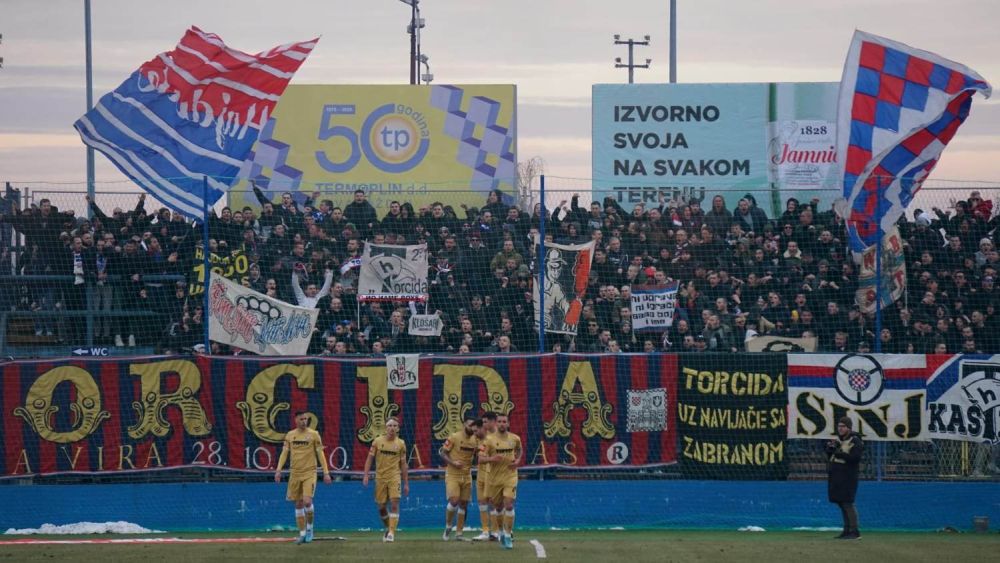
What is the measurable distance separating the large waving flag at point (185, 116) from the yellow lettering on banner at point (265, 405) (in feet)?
9.96

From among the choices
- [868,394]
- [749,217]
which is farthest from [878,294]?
[749,217]

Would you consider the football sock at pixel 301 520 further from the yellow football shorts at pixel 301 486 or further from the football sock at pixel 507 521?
the football sock at pixel 507 521

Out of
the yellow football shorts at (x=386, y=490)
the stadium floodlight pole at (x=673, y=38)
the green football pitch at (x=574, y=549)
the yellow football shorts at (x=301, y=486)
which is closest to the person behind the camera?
the green football pitch at (x=574, y=549)

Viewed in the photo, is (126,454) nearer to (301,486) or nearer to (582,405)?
(301,486)

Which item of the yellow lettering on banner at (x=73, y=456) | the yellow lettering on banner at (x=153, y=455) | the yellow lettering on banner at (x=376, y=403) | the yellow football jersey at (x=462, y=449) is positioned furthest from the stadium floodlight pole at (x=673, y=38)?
the yellow lettering on banner at (x=73, y=456)

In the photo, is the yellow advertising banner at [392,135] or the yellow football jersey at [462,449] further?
the yellow advertising banner at [392,135]

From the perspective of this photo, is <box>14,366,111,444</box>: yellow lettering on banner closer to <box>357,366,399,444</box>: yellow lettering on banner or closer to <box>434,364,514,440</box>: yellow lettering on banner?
<box>357,366,399,444</box>: yellow lettering on banner

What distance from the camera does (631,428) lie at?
68.0 ft

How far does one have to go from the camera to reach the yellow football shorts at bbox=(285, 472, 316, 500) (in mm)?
19078

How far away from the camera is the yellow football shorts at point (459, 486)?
63.7ft

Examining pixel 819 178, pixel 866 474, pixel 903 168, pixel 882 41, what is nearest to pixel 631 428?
pixel 866 474

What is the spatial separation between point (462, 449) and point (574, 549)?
2.84 metres

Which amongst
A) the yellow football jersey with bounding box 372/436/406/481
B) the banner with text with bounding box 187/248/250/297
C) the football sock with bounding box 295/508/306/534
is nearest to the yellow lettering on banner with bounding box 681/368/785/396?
the yellow football jersey with bounding box 372/436/406/481

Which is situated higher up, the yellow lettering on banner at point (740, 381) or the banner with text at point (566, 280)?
the banner with text at point (566, 280)
